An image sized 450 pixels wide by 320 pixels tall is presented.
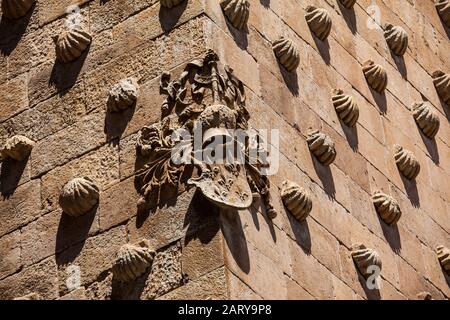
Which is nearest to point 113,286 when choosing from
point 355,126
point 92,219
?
point 92,219

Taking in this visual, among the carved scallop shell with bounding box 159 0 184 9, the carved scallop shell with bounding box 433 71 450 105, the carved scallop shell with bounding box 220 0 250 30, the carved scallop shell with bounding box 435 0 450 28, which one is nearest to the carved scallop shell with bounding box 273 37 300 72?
the carved scallop shell with bounding box 220 0 250 30

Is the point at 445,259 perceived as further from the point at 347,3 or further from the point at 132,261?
the point at 132,261

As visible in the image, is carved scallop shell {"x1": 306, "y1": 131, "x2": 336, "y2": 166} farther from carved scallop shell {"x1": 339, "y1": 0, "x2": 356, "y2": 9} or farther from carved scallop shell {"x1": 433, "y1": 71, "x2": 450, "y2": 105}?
carved scallop shell {"x1": 433, "y1": 71, "x2": 450, "y2": 105}

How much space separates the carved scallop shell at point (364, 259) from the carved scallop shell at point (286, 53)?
4.87 feet

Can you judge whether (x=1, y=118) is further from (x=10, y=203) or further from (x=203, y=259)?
(x=203, y=259)

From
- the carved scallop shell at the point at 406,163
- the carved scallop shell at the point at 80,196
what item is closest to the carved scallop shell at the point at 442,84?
Result: the carved scallop shell at the point at 406,163

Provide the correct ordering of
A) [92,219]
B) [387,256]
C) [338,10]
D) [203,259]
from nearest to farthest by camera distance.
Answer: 1. [203,259]
2. [92,219]
3. [387,256]
4. [338,10]

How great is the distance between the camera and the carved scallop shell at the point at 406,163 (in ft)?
54.1

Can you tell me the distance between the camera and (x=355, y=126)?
636 inches

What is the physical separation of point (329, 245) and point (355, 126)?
5.00ft

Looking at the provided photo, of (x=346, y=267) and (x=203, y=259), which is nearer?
(x=203, y=259)

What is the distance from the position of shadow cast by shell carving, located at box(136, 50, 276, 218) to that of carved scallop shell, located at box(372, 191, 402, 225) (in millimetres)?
1557

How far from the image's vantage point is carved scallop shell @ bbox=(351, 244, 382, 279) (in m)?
15.1

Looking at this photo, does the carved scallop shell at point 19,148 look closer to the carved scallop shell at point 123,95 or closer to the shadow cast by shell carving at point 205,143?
the carved scallop shell at point 123,95
